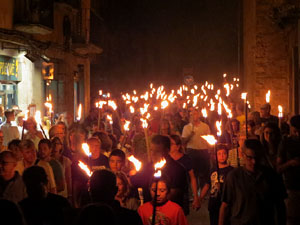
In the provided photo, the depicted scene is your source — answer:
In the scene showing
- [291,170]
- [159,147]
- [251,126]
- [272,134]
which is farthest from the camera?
[251,126]

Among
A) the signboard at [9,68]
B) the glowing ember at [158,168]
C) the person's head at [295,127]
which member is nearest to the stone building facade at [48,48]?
the signboard at [9,68]

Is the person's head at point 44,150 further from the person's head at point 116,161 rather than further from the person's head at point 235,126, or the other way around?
the person's head at point 235,126

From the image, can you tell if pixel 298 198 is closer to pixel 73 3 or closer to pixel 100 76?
→ pixel 73 3

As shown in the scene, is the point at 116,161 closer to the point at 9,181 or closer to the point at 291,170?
the point at 9,181

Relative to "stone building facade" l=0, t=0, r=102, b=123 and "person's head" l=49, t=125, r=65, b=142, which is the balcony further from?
"person's head" l=49, t=125, r=65, b=142

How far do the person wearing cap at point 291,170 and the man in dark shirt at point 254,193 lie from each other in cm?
149

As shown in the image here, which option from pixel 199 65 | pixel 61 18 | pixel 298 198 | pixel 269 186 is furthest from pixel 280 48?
pixel 199 65

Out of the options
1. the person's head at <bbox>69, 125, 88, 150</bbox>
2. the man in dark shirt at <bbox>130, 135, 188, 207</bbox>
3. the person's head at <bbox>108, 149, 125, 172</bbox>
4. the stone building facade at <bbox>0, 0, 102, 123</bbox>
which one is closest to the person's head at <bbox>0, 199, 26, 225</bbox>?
the man in dark shirt at <bbox>130, 135, 188, 207</bbox>

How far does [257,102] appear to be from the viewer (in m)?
19.9

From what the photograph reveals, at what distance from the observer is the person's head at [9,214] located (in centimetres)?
319

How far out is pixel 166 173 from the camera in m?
5.98

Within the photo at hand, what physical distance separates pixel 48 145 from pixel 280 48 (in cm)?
1452

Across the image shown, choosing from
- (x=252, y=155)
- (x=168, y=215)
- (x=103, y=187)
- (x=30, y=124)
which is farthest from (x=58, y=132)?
(x=103, y=187)

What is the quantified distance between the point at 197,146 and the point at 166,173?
14.9ft
